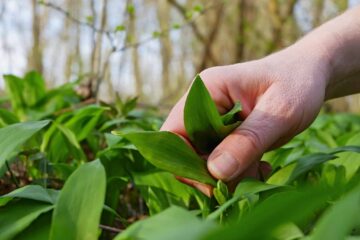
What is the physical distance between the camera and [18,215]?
Result: 0.64 meters

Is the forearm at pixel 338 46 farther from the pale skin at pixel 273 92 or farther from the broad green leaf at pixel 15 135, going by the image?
the broad green leaf at pixel 15 135

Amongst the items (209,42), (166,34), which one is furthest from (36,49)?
(166,34)

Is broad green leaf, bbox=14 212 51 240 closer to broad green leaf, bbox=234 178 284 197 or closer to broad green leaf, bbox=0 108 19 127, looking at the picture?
broad green leaf, bbox=234 178 284 197

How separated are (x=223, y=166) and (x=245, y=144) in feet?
0.16

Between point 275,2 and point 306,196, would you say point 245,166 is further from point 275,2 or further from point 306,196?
point 275,2

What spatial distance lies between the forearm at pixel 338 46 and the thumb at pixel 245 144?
8.9 inches

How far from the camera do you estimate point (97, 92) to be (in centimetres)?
218

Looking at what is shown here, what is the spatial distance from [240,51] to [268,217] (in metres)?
6.68

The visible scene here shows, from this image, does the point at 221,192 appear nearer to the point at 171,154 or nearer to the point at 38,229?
the point at 171,154

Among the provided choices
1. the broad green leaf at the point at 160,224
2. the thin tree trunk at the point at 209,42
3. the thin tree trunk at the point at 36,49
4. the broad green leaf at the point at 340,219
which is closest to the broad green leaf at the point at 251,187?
the broad green leaf at the point at 160,224

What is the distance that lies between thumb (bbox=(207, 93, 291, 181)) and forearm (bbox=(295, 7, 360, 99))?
0.23 m

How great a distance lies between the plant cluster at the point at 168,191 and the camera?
32 centimetres

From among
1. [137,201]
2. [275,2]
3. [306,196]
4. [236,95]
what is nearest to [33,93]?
[137,201]

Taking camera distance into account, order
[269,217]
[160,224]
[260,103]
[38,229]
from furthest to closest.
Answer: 1. [260,103]
2. [38,229]
3. [160,224]
4. [269,217]
